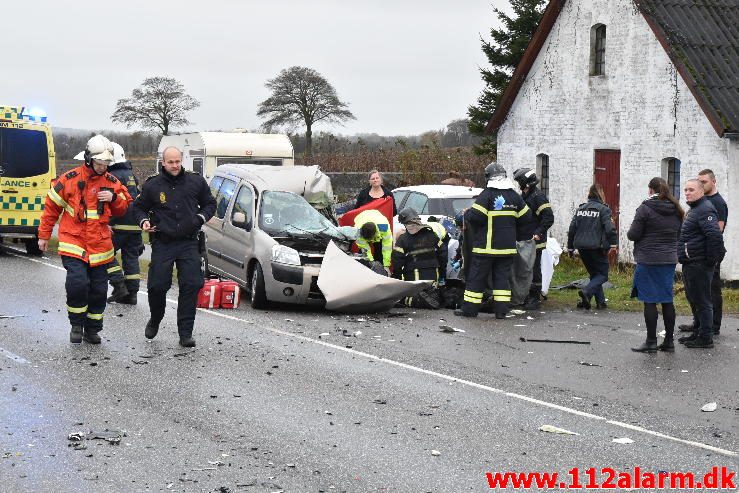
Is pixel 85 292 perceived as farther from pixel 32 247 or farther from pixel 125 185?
pixel 32 247

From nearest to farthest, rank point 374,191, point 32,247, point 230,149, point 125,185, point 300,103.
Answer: point 125,185
point 374,191
point 32,247
point 230,149
point 300,103

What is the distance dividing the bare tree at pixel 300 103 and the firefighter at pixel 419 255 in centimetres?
3994

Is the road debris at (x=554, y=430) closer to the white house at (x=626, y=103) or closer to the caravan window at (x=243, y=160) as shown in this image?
the white house at (x=626, y=103)

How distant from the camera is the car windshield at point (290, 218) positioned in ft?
48.1

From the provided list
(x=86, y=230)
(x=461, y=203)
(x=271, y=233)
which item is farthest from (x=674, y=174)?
(x=86, y=230)

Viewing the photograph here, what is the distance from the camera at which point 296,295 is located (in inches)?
553

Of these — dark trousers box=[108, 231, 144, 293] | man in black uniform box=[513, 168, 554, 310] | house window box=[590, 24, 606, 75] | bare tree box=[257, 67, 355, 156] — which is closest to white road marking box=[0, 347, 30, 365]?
dark trousers box=[108, 231, 144, 293]

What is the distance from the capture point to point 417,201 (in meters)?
19.1

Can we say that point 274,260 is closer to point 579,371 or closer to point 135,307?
point 135,307

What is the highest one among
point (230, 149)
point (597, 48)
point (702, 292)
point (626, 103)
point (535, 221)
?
point (597, 48)

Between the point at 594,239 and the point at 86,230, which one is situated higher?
the point at 86,230

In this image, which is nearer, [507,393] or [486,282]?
[507,393]

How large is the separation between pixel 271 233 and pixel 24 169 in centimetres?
956

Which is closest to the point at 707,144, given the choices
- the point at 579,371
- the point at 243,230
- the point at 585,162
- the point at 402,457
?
the point at 585,162
